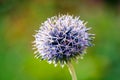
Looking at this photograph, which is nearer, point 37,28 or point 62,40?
point 62,40

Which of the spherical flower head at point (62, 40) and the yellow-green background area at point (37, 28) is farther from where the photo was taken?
the yellow-green background area at point (37, 28)

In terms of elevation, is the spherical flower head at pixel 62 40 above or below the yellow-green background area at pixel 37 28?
below
